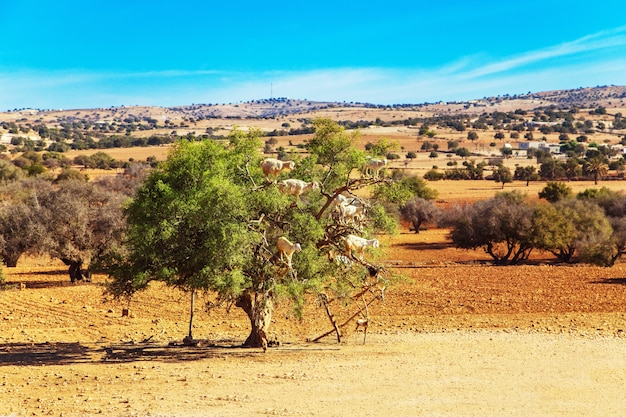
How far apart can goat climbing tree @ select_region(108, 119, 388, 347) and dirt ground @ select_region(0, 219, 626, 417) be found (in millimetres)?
1980

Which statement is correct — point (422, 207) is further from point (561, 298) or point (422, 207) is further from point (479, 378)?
point (479, 378)

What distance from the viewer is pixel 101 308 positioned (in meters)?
25.5

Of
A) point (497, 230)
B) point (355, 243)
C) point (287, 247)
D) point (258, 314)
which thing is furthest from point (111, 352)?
point (497, 230)

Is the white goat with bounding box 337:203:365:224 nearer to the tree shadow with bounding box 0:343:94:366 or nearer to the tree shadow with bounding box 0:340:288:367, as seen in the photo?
the tree shadow with bounding box 0:340:288:367

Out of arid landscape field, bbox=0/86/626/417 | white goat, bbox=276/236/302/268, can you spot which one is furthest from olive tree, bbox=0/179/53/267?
white goat, bbox=276/236/302/268

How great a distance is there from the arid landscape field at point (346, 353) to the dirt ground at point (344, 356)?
2.2 inches

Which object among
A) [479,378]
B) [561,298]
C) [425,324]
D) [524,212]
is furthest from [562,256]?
[479,378]

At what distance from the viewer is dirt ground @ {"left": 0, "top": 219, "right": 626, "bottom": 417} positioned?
1381 cm

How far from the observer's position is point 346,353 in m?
18.4

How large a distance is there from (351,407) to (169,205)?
7.04m

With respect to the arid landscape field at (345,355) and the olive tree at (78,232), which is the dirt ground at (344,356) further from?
the olive tree at (78,232)

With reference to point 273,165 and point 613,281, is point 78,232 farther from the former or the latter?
point 613,281

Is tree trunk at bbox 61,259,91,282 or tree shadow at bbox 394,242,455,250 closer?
tree trunk at bbox 61,259,91,282

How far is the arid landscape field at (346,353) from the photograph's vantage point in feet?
45.4
